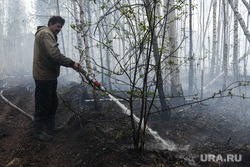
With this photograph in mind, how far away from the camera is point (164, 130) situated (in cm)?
465

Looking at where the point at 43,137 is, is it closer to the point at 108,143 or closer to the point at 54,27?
the point at 108,143

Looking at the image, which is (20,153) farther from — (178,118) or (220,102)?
(220,102)

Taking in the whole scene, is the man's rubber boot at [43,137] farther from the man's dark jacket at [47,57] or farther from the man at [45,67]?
the man's dark jacket at [47,57]

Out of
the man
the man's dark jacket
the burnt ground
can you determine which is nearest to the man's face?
the man

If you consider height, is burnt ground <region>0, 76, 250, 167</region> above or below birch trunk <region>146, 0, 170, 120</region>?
below

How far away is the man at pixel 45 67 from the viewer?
10.5ft

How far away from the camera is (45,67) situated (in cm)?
340

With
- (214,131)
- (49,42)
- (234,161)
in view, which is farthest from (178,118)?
(49,42)

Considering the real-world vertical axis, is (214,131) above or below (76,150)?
below

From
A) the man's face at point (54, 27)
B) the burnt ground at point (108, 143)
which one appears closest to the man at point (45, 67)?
the man's face at point (54, 27)

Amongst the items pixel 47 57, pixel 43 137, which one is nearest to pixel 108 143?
pixel 43 137

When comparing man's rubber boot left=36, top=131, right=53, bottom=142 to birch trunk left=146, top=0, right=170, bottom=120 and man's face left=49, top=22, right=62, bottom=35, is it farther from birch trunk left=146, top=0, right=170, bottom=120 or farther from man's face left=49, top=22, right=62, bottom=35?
birch trunk left=146, top=0, right=170, bottom=120

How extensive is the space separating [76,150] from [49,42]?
82.9 inches

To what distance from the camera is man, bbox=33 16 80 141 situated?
320 centimetres
